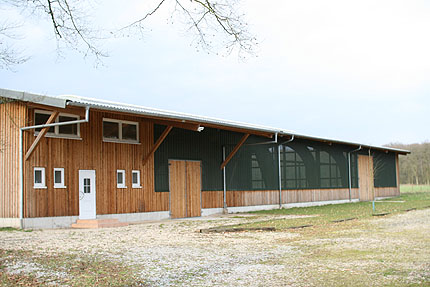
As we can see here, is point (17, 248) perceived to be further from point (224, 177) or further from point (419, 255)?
point (224, 177)

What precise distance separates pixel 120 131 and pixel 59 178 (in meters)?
2.79

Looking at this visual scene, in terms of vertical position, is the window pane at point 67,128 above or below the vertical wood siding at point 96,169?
above

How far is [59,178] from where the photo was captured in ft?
49.1

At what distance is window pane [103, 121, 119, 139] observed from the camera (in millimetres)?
16328

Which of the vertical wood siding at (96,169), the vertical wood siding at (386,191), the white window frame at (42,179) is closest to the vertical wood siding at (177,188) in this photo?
the vertical wood siding at (96,169)

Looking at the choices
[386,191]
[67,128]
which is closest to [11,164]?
[67,128]

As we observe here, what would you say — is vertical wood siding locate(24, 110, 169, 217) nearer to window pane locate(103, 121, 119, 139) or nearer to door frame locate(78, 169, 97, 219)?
door frame locate(78, 169, 97, 219)

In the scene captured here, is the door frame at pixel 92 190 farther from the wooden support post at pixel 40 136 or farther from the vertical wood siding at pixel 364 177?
the vertical wood siding at pixel 364 177

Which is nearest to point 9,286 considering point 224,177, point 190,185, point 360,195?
point 190,185

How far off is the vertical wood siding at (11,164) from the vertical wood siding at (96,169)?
0.34 metres

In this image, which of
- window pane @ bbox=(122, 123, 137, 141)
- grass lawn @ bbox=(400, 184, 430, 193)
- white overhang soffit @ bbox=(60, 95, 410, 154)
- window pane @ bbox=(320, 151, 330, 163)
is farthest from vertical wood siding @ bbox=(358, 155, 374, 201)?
window pane @ bbox=(122, 123, 137, 141)

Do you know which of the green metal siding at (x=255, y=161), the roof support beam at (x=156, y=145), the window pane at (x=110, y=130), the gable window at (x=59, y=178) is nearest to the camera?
the gable window at (x=59, y=178)

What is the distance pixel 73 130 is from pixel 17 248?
640cm

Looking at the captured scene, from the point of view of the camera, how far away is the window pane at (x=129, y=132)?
17.0 m
